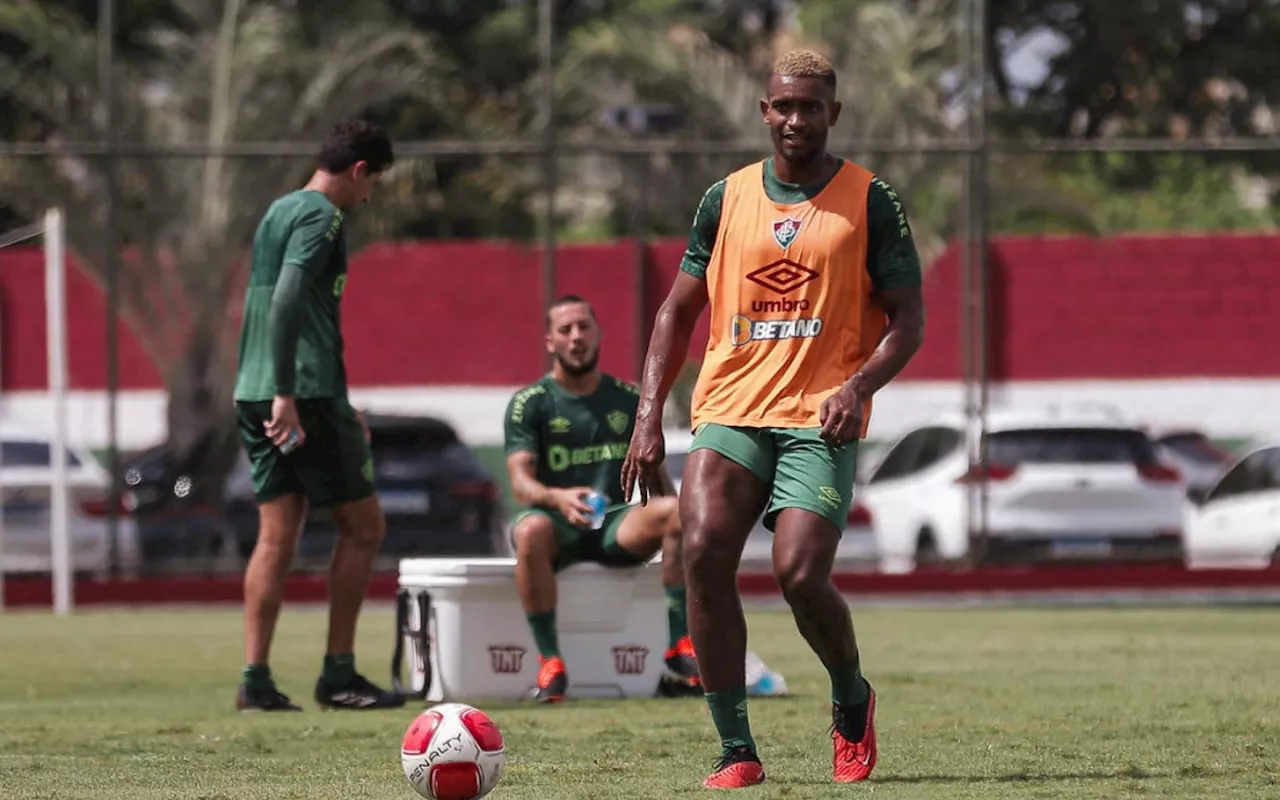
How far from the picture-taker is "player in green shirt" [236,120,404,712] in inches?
376

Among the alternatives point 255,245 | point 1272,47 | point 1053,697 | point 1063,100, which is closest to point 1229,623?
point 1053,697

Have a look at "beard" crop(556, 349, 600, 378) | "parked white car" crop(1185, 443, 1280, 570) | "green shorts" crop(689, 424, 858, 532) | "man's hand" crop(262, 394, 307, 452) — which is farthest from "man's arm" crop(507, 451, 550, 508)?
"parked white car" crop(1185, 443, 1280, 570)

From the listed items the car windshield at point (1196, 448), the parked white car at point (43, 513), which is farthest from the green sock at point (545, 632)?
the car windshield at point (1196, 448)

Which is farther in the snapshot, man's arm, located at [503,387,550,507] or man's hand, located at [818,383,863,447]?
man's arm, located at [503,387,550,507]

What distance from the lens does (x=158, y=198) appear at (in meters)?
21.4

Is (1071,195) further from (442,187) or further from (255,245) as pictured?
(255,245)

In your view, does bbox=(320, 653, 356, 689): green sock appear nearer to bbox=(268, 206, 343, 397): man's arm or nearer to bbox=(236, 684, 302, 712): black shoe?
bbox=(236, 684, 302, 712): black shoe

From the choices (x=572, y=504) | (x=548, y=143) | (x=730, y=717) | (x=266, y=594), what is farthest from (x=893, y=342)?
(x=548, y=143)

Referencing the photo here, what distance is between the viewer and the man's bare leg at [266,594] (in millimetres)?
9641

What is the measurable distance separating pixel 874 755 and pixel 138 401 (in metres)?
13.9

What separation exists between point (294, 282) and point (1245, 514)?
13.0 metres

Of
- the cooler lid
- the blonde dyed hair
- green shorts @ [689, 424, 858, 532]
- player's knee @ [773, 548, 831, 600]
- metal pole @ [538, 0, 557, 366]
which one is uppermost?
metal pole @ [538, 0, 557, 366]

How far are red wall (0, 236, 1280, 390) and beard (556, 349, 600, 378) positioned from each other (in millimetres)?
9262

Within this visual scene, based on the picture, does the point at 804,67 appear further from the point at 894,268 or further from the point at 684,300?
the point at 684,300
